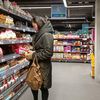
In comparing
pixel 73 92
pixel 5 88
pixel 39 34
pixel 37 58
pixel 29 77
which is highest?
pixel 39 34

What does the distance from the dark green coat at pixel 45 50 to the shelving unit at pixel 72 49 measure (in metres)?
10.6

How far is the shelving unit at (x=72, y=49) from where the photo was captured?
1513 centimetres

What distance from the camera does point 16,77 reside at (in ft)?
20.1

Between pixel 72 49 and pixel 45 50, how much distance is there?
1112 centimetres

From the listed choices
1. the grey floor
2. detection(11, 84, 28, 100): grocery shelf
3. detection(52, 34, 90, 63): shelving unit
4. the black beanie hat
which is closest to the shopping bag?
→ the black beanie hat

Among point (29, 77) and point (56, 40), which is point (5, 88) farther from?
point (56, 40)

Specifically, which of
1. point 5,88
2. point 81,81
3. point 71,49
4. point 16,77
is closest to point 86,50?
point 71,49

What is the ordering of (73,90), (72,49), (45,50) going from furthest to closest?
1. (72,49)
2. (73,90)
3. (45,50)

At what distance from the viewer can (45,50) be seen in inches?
171

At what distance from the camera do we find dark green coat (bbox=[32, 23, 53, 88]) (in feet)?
14.3

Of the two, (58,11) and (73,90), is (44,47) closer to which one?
(73,90)

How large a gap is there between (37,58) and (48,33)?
0.50 meters

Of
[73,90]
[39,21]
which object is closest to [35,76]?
[39,21]

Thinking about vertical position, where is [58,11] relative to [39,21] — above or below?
above
